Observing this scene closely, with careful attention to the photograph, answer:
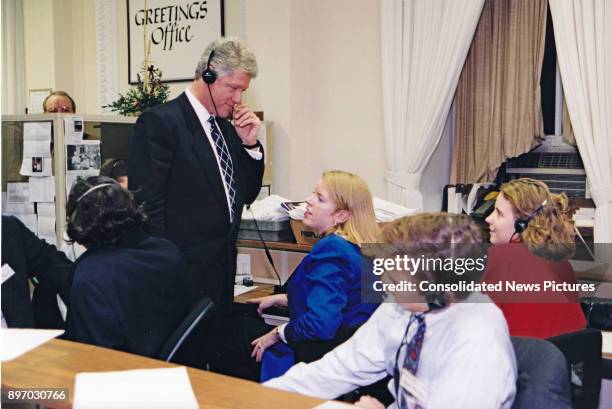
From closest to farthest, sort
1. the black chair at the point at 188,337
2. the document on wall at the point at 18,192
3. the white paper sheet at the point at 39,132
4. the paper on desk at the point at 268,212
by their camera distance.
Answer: the black chair at the point at 188,337
the document on wall at the point at 18,192
the white paper sheet at the point at 39,132
the paper on desk at the point at 268,212

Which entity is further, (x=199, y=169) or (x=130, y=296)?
(x=199, y=169)

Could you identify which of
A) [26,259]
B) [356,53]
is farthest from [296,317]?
[356,53]

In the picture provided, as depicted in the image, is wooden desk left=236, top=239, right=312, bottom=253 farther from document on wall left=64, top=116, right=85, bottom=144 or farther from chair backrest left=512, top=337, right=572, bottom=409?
chair backrest left=512, top=337, right=572, bottom=409

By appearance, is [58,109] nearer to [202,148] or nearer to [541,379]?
[202,148]

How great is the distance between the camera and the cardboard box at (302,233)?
2832 mm

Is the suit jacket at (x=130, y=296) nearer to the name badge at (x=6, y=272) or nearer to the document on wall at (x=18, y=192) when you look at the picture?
the name badge at (x=6, y=272)

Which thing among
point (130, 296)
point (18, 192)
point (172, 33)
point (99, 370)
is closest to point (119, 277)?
point (130, 296)

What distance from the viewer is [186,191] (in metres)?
1.93

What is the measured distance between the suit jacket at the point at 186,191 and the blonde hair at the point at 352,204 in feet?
1.15

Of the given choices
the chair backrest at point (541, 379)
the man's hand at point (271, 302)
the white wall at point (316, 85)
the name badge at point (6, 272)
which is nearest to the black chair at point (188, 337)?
the name badge at point (6, 272)

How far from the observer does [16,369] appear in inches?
50.8

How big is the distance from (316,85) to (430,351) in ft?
8.98

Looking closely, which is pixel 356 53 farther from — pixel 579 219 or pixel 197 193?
pixel 197 193

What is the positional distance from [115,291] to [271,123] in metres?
2.36
